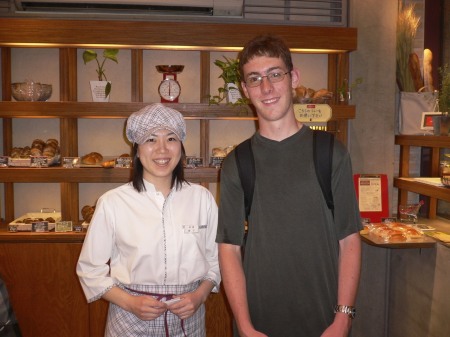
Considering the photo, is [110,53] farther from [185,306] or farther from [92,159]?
[185,306]

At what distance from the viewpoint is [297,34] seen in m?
3.10

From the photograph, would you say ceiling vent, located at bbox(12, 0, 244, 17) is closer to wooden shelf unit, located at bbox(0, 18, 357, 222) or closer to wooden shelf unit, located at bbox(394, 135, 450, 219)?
wooden shelf unit, located at bbox(0, 18, 357, 222)

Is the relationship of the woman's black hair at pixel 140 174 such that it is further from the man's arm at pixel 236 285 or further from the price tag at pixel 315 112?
the price tag at pixel 315 112

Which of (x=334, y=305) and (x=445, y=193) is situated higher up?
(x=445, y=193)

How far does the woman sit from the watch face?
1.48 meters

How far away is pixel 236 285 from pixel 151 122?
25.5 inches

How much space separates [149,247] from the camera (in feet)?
5.39

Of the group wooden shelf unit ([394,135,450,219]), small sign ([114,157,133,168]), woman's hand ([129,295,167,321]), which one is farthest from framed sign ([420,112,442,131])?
woman's hand ([129,295,167,321])

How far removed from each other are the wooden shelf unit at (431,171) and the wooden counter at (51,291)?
1.50 meters

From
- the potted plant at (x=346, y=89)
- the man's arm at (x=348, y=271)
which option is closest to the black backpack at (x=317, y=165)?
the man's arm at (x=348, y=271)

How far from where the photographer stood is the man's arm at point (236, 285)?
1.53m

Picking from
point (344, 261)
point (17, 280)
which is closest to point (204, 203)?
point (344, 261)

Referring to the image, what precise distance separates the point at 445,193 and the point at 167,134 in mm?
1814

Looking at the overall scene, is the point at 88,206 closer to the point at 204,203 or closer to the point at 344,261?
the point at 204,203
